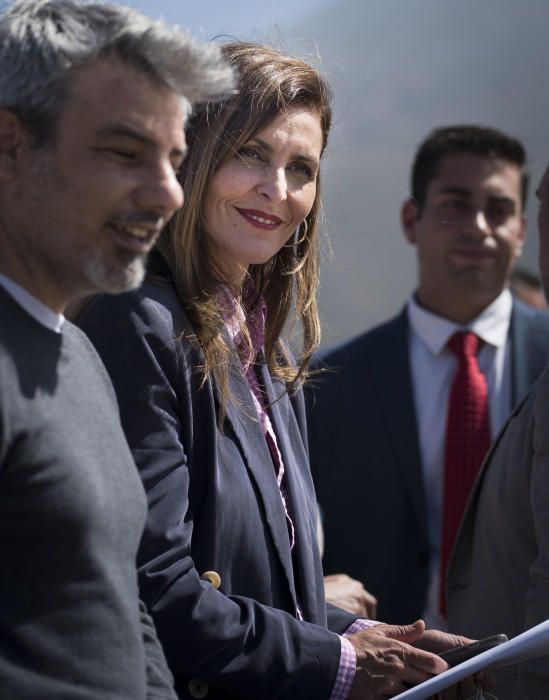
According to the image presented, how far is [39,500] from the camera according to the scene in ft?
4.55

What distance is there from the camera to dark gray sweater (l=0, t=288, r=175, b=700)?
1.38 m

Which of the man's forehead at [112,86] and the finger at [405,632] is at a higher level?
the man's forehead at [112,86]

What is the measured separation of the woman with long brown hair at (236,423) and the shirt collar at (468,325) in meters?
1.59

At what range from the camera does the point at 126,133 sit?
1505 mm

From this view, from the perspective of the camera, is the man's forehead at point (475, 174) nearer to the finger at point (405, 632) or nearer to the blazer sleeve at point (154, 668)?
the finger at point (405, 632)

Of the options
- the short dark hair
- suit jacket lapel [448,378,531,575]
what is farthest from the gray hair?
the short dark hair

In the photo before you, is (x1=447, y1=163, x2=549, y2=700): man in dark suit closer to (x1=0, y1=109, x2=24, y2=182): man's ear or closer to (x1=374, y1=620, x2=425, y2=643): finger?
(x1=374, y1=620, x2=425, y2=643): finger

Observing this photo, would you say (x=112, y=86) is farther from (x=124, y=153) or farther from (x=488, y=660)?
(x=488, y=660)

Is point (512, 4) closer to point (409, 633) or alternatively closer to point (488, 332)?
point (488, 332)

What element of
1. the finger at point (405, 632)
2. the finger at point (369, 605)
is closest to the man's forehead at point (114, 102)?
the finger at point (405, 632)

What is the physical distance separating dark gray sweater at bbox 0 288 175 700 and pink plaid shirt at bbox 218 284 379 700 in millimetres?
595

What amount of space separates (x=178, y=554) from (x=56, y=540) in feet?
1.78

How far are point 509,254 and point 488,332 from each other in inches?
11.4

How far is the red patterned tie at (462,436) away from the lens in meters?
3.57
